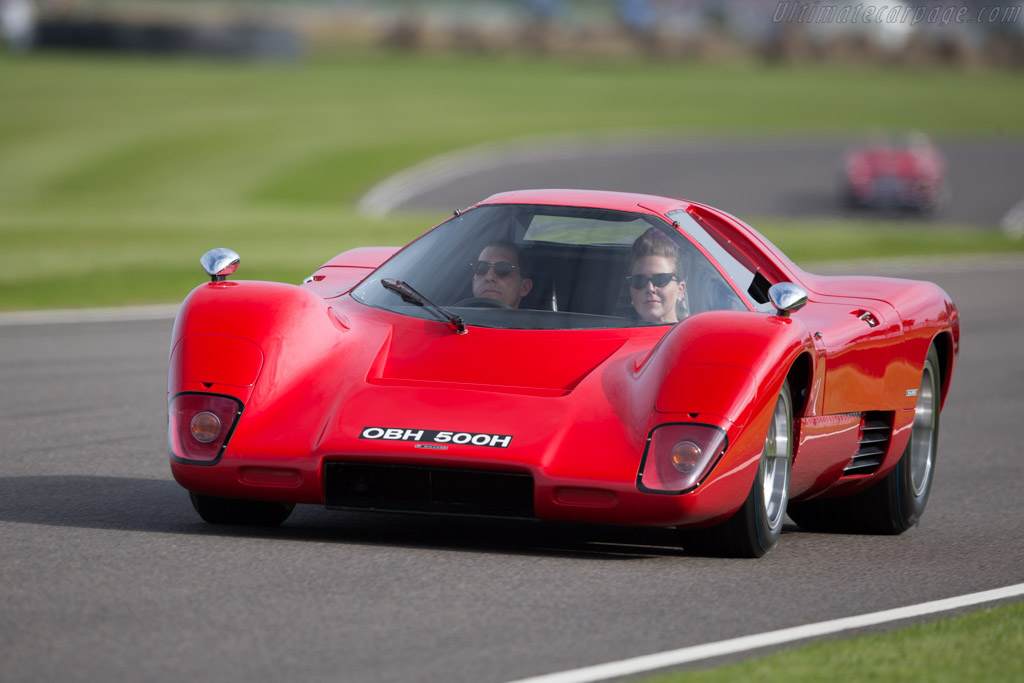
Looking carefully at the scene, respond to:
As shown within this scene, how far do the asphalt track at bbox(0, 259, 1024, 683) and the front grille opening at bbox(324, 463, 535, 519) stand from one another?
0.19 metres

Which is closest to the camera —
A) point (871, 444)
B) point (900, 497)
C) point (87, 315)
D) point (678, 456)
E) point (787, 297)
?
point (678, 456)

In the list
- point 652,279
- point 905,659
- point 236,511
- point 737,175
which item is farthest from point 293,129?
point 905,659

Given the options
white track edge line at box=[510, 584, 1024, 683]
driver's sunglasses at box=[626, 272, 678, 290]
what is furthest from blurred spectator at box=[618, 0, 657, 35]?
white track edge line at box=[510, 584, 1024, 683]

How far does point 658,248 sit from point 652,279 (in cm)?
17

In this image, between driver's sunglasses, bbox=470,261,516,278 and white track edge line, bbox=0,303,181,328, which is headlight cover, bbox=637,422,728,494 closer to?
driver's sunglasses, bbox=470,261,516,278

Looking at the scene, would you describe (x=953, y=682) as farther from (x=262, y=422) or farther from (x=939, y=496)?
(x=939, y=496)

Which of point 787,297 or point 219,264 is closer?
point 787,297

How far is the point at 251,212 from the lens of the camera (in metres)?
26.5

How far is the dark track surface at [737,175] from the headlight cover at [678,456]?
2532 centimetres

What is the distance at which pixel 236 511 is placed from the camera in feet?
21.0

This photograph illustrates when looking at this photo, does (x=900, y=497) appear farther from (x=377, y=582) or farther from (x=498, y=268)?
(x=377, y=582)

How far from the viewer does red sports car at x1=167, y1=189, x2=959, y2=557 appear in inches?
230

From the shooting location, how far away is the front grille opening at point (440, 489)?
5.82 meters

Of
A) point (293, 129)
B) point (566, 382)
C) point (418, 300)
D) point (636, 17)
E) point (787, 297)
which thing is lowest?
point (636, 17)
